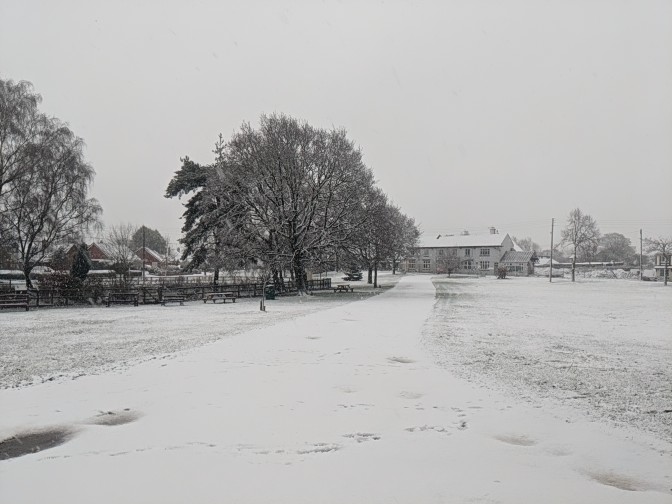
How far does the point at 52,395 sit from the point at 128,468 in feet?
12.4

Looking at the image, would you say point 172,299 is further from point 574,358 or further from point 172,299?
point 574,358

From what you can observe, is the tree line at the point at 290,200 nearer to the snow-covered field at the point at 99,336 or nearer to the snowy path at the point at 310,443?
the snow-covered field at the point at 99,336

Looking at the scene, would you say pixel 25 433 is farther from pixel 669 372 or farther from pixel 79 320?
pixel 79 320

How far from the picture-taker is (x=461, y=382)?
8492 mm

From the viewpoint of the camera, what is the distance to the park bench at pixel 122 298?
26.0 metres

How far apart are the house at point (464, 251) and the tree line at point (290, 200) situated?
59.0 meters

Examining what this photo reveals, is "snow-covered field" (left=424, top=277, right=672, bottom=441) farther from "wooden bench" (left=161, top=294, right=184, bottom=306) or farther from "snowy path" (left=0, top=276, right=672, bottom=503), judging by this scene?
"wooden bench" (left=161, top=294, right=184, bottom=306)

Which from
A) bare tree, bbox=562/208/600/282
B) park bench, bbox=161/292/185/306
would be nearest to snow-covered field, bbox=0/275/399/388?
park bench, bbox=161/292/185/306

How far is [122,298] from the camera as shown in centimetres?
2673

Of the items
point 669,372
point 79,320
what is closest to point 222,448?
point 669,372

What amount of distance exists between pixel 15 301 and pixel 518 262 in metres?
87.0

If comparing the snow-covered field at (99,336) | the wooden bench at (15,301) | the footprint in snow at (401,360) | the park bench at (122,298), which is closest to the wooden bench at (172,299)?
the park bench at (122,298)

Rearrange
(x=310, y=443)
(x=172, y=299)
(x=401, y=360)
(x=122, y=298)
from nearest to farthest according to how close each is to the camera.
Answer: (x=310, y=443) → (x=401, y=360) → (x=122, y=298) → (x=172, y=299)

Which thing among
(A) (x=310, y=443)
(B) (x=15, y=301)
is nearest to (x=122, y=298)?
(B) (x=15, y=301)
